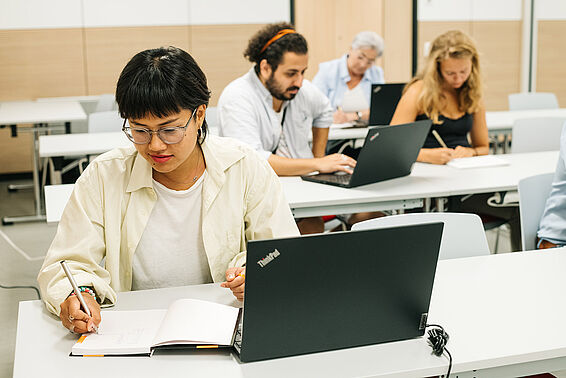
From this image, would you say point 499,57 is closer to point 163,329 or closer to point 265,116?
point 265,116

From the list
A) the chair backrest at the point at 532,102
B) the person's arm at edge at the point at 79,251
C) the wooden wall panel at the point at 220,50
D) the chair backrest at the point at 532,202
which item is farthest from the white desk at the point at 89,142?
the wooden wall panel at the point at 220,50

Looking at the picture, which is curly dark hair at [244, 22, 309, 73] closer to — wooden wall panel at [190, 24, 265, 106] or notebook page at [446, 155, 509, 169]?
notebook page at [446, 155, 509, 169]

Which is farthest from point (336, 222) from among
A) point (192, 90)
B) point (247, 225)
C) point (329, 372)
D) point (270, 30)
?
point (329, 372)

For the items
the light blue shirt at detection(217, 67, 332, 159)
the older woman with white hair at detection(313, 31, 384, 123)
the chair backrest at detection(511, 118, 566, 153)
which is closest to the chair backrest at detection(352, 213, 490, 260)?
the light blue shirt at detection(217, 67, 332, 159)

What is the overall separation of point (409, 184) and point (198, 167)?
142cm

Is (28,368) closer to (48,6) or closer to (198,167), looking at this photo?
(198,167)

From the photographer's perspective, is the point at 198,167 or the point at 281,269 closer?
the point at 281,269

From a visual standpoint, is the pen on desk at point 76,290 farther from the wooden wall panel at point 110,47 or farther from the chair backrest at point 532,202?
the wooden wall panel at point 110,47

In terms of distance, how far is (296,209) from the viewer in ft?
9.20

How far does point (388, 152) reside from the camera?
298 centimetres

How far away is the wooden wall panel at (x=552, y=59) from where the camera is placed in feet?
27.2

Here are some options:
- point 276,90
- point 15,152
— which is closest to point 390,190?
point 276,90

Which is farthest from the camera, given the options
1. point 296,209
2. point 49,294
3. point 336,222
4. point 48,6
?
point 48,6

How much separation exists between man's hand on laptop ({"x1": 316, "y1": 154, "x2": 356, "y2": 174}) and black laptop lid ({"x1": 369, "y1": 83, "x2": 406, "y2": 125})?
1.57m
